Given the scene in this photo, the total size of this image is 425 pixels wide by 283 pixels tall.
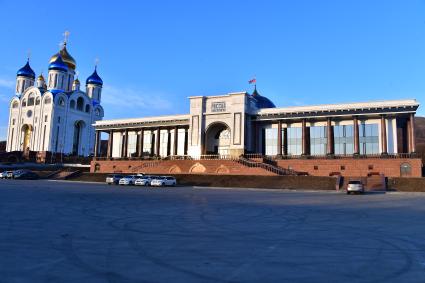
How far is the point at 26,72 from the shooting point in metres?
95.9

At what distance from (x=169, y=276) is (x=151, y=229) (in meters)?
5.24

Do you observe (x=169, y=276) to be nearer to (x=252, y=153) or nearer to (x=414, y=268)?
(x=414, y=268)

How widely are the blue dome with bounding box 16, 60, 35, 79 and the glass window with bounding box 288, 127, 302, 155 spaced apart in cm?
7306

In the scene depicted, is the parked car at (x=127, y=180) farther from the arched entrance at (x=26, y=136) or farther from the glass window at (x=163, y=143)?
the arched entrance at (x=26, y=136)

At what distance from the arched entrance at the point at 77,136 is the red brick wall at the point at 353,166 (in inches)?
2317

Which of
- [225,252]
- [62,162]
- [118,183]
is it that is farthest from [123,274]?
[62,162]

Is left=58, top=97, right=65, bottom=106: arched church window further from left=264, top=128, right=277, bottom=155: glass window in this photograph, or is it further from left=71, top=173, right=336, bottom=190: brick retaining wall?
left=264, top=128, right=277, bottom=155: glass window

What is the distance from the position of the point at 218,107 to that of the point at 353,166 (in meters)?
23.3

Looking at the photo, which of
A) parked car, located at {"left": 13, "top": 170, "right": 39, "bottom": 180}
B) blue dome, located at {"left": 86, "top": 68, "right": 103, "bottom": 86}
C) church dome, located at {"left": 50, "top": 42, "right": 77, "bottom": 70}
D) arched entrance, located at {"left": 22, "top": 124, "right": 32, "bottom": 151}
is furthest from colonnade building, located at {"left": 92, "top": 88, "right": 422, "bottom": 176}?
blue dome, located at {"left": 86, "top": 68, "right": 103, "bottom": 86}

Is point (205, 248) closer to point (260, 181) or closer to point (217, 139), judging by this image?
point (260, 181)

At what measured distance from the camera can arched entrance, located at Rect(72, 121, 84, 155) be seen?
91975 millimetres

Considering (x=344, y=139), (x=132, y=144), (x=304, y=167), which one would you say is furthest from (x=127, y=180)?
(x=344, y=139)

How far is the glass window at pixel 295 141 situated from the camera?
58.1 metres

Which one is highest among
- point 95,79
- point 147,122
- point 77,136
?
point 95,79
